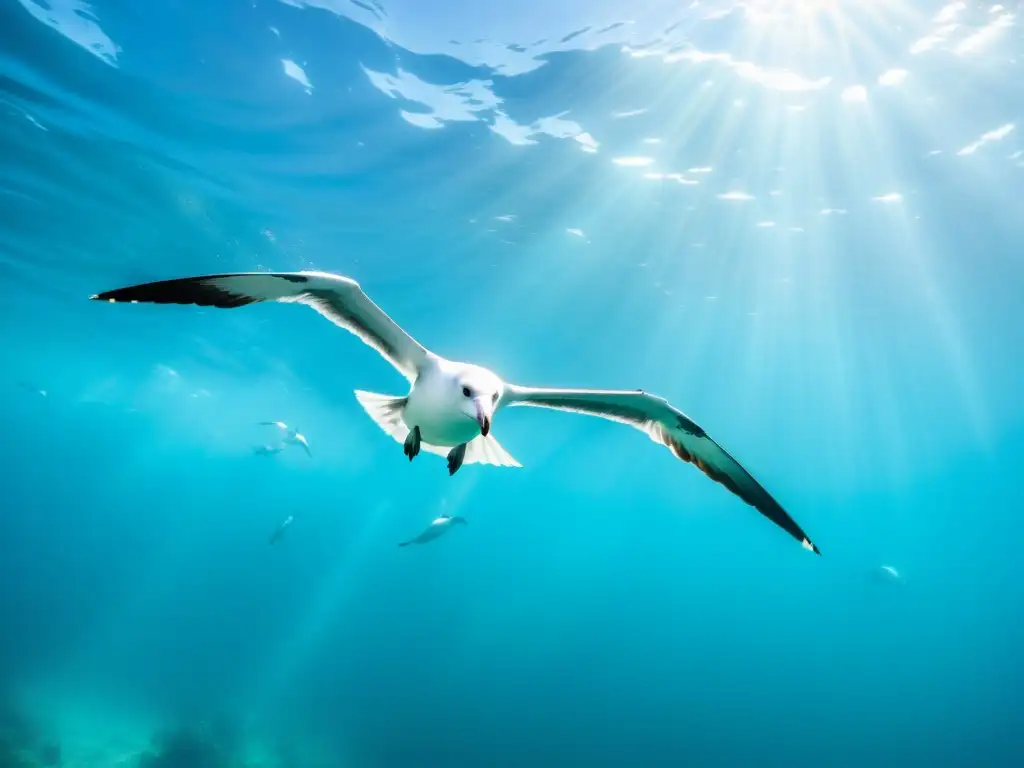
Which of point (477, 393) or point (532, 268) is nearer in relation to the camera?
point (477, 393)

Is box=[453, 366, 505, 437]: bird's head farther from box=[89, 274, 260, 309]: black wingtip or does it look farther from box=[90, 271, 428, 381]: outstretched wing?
box=[89, 274, 260, 309]: black wingtip

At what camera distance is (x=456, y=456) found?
446 centimetres

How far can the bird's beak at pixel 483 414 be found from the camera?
3.08m

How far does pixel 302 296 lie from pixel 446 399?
1.09 meters

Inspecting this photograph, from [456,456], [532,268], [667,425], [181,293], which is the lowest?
[181,293]

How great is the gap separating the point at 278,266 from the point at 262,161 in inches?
154

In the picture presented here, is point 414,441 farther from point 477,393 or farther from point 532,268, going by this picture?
point 532,268

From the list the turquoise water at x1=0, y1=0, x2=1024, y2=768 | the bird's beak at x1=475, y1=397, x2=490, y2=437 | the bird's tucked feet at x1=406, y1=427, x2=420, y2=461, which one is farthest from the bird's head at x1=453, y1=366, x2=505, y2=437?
the turquoise water at x1=0, y1=0, x2=1024, y2=768

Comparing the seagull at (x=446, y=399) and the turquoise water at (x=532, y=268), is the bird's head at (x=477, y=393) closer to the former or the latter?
the seagull at (x=446, y=399)

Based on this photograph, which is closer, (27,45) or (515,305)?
(27,45)

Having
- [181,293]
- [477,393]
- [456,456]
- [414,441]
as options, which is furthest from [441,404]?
[181,293]

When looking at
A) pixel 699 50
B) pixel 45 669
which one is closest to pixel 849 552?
pixel 699 50

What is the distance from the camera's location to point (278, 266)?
49.4 ft

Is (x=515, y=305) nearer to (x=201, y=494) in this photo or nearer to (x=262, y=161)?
(x=262, y=161)
